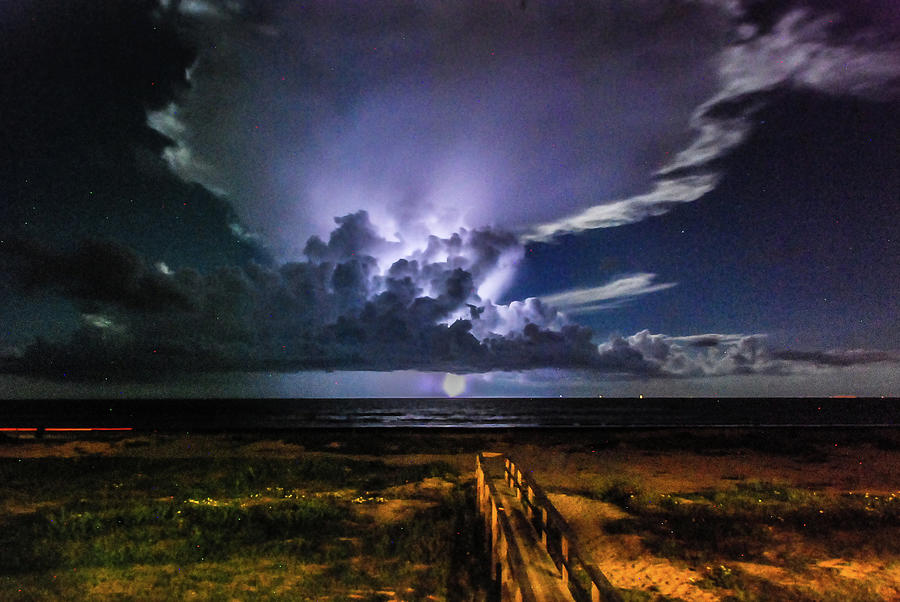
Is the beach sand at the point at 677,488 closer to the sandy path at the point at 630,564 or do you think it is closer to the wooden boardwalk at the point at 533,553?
the sandy path at the point at 630,564

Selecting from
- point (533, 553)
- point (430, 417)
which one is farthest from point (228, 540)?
point (430, 417)

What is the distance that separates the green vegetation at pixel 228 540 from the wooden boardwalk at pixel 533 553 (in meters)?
1.23

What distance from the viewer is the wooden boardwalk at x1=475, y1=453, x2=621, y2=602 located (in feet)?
14.8

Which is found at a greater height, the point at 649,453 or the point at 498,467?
the point at 498,467

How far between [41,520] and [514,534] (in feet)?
37.4

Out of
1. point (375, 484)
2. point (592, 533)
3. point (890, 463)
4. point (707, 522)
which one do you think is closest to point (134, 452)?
point (375, 484)

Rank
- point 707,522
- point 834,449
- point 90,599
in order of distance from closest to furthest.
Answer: point 90,599
point 707,522
point 834,449

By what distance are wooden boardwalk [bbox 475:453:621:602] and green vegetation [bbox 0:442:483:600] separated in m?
1.23

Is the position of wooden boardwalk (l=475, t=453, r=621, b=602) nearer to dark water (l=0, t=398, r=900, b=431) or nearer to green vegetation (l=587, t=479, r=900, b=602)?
green vegetation (l=587, t=479, r=900, b=602)

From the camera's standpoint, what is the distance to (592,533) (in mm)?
11305

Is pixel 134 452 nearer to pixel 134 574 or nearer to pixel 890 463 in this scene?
pixel 134 574

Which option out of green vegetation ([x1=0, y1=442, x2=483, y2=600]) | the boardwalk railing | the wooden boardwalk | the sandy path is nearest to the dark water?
green vegetation ([x1=0, y1=442, x2=483, y2=600])

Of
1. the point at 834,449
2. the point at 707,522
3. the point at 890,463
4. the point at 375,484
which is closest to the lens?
the point at 707,522

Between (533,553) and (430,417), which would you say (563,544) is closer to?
(533,553)
